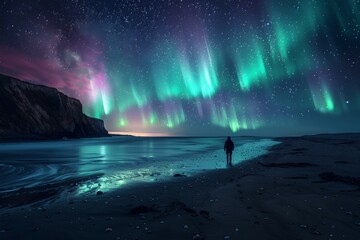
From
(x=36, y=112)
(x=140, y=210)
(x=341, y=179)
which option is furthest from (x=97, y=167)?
(x=36, y=112)

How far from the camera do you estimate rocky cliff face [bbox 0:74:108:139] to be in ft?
278

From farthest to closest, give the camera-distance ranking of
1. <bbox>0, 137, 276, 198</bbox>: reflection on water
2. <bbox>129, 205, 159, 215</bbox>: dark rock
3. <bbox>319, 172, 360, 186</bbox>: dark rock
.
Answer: <bbox>0, 137, 276, 198</bbox>: reflection on water < <bbox>319, 172, 360, 186</bbox>: dark rock < <bbox>129, 205, 159, 215</bbox>: dark rock

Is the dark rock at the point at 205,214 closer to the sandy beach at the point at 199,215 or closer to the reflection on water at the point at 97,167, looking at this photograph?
the sandy beach at the point at 199,215

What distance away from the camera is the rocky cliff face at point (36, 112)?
84875mm

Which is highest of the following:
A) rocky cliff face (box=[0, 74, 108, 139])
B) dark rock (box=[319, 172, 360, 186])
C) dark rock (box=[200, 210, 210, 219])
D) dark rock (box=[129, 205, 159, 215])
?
rocky cliff face (box=[0, 74, 108, 139])

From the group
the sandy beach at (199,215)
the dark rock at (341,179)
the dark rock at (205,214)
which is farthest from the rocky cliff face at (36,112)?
the dark rock at (341,179)

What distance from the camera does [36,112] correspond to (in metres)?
96.5

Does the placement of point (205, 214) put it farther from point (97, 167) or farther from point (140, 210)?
point (97, 167)

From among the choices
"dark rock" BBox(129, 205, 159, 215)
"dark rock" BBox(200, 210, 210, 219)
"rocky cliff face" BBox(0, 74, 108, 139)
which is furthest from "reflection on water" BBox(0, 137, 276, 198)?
"rocky cliff face" BBox(0, 74, 108, 139)

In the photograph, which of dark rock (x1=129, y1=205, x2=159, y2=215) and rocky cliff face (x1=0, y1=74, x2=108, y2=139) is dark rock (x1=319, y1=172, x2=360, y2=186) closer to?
dark rock (x1=129, y1=205, x2=159, y2=215)

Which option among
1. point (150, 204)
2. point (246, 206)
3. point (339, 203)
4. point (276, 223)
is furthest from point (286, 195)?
point (150, 204)

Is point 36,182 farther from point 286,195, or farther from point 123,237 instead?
point 286,195

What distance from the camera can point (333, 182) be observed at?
11.7m

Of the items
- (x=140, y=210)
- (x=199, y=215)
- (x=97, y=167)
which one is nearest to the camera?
(x=199, y=215)
